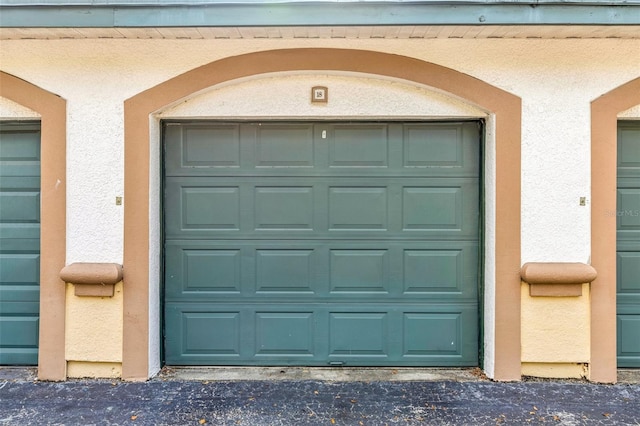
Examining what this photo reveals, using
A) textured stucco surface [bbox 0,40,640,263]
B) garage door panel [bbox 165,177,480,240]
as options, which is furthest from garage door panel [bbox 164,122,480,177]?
textured stucco surface [bbox 0,40,640,263]

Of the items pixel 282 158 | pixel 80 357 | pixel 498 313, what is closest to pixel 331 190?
pixel 282 158

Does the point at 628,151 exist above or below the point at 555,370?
above

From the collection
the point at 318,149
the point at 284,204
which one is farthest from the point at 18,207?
the point at 318,149

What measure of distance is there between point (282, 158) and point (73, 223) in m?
1.97

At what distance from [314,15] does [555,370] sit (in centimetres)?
372

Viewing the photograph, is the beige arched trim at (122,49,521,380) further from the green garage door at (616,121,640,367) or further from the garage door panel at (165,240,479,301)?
the green garage door at (616,121,640,367)

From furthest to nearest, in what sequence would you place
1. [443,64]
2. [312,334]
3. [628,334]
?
[312,334] < [628,334] < [443,64]

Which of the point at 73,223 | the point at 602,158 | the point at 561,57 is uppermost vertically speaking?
the point at 561,57

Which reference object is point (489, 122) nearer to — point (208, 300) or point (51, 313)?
point (208, 300)

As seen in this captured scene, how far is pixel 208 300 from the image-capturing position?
397 cm

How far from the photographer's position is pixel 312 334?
156 inches

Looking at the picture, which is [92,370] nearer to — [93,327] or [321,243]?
[93,327]

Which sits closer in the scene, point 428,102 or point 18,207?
point 428,102

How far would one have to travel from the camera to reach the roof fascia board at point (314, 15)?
10.5ft
